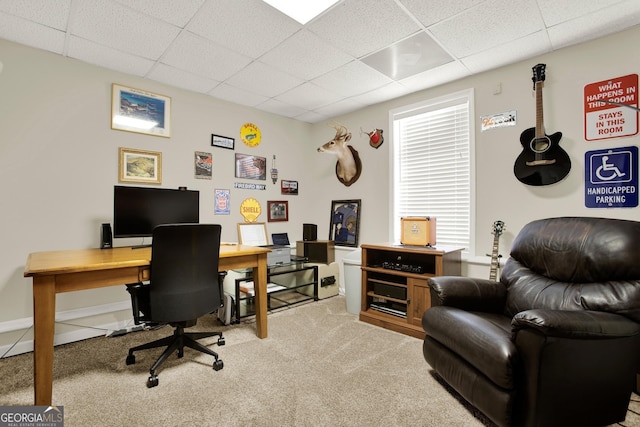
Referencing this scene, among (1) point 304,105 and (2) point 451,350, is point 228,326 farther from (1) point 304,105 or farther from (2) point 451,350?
(1) point 304,105

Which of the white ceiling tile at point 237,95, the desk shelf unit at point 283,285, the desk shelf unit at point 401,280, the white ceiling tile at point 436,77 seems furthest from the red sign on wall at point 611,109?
the white ceiling tile at point 237,95

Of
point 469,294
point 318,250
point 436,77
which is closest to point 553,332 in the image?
point 469,294

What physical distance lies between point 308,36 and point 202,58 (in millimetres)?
1002

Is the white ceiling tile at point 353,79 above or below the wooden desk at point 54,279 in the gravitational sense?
above

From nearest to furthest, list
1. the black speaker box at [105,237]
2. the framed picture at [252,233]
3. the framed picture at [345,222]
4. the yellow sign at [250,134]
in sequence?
the black speaker box at [105,237] → the framed picture at [252,233] → the yellow sign at [250,134] → the framed picture at [345,222]

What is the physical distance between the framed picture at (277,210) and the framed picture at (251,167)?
1.24 feet

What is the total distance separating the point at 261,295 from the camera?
8.63 ft

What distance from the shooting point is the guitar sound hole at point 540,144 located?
2475mm

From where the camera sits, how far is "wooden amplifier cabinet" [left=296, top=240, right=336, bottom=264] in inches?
151

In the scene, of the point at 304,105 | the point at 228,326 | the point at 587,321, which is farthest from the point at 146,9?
the point at 587,321

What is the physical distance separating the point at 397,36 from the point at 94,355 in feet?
11.3

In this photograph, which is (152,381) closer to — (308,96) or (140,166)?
(140,166)

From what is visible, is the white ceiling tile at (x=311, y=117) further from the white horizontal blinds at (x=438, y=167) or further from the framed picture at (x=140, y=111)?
the framed picture at (x=140, y=111)

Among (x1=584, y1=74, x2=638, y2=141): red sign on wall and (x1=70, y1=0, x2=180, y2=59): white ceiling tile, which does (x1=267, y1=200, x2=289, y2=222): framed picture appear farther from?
(x1=584, y1=74, x2=638, y2=141): red sign on wall
